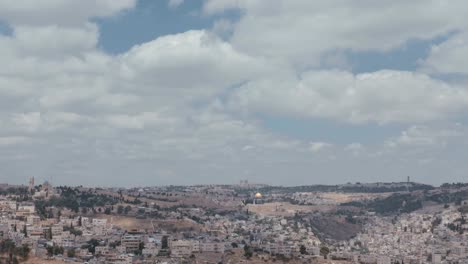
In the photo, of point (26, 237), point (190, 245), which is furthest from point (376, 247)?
point (26, 237)

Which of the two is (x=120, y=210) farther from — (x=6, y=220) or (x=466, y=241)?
(x=466, y=241)

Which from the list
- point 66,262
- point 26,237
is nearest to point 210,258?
point 66,262

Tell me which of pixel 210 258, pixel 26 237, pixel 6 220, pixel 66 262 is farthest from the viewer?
pixel 6 220

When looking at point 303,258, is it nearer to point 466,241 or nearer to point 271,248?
point 271,248

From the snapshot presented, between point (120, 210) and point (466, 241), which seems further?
point (120, 210)

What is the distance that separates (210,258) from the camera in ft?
416

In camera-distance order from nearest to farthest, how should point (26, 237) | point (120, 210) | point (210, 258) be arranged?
1. point (210, 258)
2. point (26, 237)
3. point (120, 210)

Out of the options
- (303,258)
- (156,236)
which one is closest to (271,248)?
(303,258)

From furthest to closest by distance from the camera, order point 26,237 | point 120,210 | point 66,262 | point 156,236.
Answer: point 120,210 → point 156,236 → point 26,237 → point 66,262

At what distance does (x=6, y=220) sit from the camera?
158 metres

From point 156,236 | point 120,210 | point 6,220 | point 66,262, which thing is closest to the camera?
point 66,262

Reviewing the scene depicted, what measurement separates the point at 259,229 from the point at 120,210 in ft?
133

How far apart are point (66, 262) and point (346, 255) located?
60.6 meters

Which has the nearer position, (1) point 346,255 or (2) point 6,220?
(1) point 346,255
